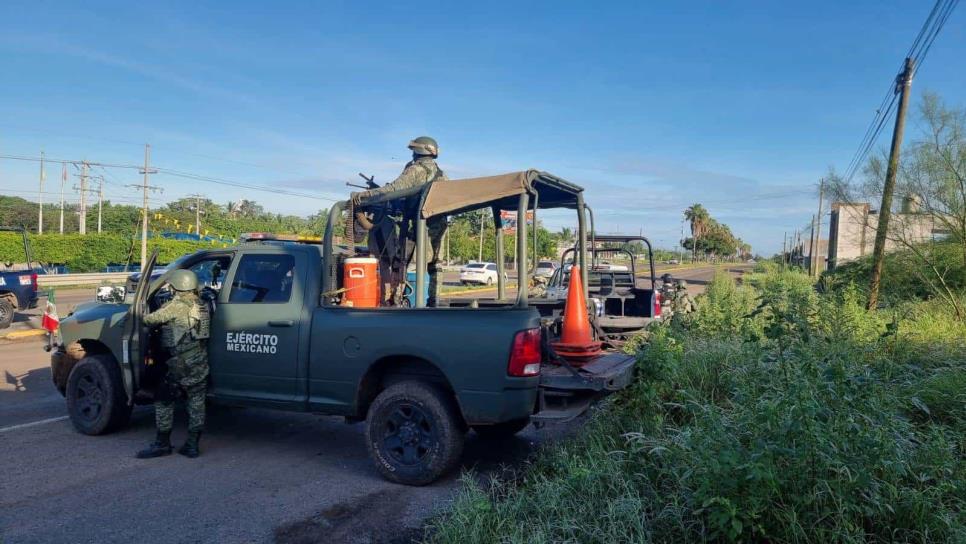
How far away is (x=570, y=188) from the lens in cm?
603

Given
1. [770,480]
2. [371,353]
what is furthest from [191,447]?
[770,480]

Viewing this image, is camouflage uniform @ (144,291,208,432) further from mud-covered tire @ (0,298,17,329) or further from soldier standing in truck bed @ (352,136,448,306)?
mud-covered tire @ (0,298,17,329)

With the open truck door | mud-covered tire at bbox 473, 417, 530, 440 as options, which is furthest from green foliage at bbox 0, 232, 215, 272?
mud-covered tire at bbox 473, 417, 530, 440

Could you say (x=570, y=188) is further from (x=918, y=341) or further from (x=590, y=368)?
(x=918, y=341)

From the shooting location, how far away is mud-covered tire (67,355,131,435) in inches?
236

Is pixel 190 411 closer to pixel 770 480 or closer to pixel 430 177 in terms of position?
pixel 430 177

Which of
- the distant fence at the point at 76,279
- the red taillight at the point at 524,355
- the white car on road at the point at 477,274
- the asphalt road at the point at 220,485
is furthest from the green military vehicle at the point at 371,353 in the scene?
the white car on road at the point at 477,274

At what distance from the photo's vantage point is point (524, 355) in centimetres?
457

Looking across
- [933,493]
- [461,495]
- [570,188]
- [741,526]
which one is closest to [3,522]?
[461,495]

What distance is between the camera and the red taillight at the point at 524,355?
4547 millimetres

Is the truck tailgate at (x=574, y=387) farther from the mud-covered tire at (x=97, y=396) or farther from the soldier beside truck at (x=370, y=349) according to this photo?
the mud-covered tire at (x=97, y=396)

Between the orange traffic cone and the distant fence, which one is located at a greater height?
the orange traffic cone

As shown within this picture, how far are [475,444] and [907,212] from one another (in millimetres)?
12283

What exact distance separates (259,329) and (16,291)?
39.5 feet
